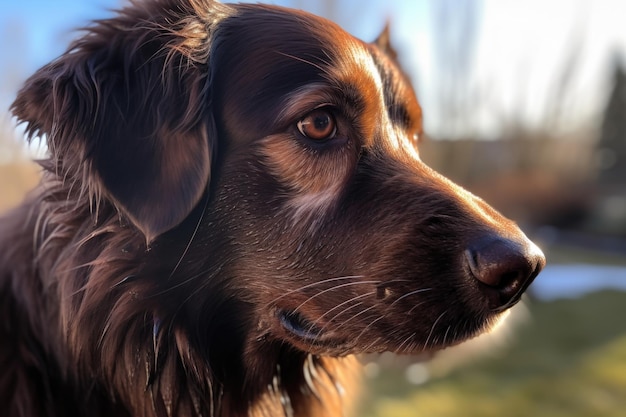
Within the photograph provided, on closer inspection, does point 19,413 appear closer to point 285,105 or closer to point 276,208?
point 276,208

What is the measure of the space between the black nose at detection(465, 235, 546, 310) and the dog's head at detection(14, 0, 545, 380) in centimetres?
3

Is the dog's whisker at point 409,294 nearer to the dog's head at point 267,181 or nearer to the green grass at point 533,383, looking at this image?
the dog's head at point 267,181

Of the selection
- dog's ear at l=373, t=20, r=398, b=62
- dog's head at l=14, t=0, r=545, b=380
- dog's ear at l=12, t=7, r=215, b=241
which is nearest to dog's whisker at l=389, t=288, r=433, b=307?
dog's head at l=14, t=0, r=545, b=380

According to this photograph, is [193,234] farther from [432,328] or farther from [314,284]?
[432,328]

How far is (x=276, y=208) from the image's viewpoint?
1758 mm

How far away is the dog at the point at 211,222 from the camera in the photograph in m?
1.64

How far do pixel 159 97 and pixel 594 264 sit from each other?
11.3 metres

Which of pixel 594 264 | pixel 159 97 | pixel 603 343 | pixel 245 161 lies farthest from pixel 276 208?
pixel 594 264

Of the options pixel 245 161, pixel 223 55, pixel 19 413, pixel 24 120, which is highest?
pixel 223 55

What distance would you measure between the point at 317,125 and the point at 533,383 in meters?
4.38

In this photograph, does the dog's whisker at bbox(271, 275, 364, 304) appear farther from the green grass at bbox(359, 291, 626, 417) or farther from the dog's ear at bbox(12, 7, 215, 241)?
the green grass at bbox(359, 291, 626, 417)

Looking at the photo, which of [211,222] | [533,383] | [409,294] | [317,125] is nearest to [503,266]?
[409,294]

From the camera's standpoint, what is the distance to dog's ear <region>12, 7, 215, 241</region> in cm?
162

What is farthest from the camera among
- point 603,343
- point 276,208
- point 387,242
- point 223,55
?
point 603,343
